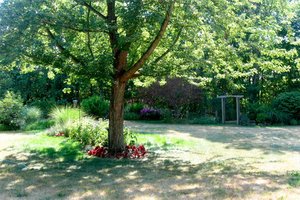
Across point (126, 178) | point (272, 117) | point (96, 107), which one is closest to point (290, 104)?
point (272, 117)

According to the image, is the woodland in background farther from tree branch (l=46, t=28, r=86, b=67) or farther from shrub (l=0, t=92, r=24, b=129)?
shrub (l=0, t=92, r=24, b=129)

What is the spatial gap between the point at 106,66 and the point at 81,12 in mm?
1503

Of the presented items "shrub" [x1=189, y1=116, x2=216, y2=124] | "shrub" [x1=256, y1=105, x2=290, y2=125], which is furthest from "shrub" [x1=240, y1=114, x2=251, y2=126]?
"shrub" [x1=189, y1=116, x2=216, y2=124]

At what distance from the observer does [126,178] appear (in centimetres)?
563

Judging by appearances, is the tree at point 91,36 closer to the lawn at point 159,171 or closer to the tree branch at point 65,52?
the tree branch at point 65,52

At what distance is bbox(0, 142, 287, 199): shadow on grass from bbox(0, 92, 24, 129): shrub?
6.51m

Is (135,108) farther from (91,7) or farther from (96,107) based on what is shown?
(91,7)

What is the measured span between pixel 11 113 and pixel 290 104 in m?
11.9

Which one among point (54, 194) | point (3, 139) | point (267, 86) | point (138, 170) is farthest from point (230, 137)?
point (267, 86)

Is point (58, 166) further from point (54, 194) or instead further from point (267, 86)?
point (267, 86)

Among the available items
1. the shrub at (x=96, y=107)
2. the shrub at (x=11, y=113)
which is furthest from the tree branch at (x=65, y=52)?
the shrub at (x=96, y=107)

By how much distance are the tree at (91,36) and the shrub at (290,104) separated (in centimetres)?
1069

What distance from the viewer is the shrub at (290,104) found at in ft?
54.8

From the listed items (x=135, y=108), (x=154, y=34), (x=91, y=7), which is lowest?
(x=135, y=108)
